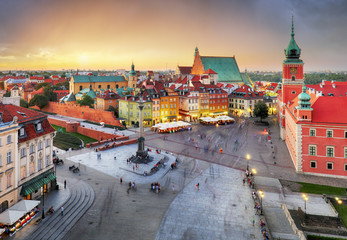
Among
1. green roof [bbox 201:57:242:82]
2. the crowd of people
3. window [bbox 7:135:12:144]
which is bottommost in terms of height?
the crowd of people

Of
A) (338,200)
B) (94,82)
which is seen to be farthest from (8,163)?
(94,82)

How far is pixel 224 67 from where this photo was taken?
128m

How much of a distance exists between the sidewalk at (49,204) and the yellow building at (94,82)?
87712mm

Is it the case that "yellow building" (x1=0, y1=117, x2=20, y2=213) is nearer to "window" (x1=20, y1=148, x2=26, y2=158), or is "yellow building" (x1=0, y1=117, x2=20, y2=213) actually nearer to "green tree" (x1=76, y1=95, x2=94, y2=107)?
"window" (x1=20, y1=148, x2=26, y2=158)

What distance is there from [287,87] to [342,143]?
31380 mm

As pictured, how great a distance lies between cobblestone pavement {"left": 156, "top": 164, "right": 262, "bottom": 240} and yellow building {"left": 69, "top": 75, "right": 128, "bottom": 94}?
91.6 meters

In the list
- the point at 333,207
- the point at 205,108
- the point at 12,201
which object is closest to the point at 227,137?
the point at 205,108

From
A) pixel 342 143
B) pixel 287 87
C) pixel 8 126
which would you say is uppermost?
pixel 287 87

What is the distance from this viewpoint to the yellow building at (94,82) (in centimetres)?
12232

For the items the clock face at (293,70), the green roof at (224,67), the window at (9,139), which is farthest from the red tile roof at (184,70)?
the window at (9,139)

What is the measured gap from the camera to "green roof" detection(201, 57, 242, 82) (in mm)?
124125

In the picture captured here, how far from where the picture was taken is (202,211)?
1123 inches

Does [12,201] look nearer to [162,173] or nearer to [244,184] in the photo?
[162,173]

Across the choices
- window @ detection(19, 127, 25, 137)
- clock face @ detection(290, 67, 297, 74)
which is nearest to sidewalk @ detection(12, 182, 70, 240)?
window @ detection(19, 127, 25, 137)
